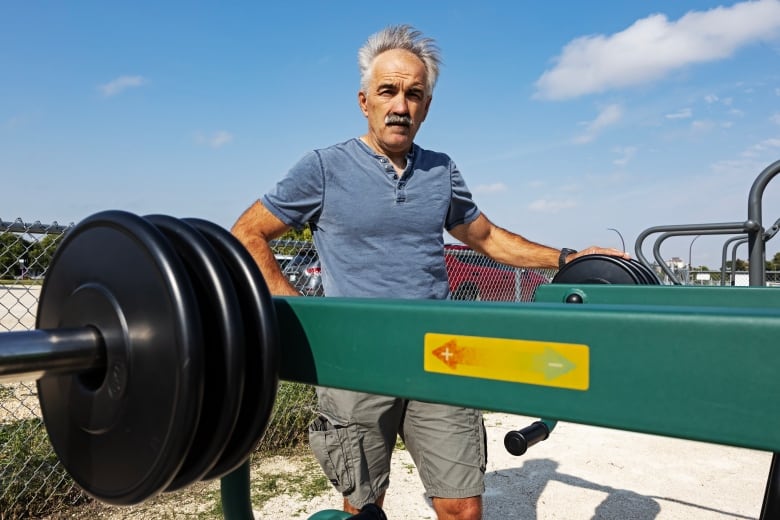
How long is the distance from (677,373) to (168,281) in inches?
24.8

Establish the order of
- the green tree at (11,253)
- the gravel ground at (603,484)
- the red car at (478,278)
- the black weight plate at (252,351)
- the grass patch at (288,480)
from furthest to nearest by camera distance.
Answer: the red car at (478,278) → the grass patch at (288,480) → the gravel ground at (603,484) → the green tree at (11,253) → the black weight plate at (252,351)

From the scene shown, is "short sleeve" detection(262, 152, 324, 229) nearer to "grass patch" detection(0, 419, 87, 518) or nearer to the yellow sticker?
the yellow sticker

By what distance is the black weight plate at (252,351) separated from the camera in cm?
97

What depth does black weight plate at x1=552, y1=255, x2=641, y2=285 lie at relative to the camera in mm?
2135

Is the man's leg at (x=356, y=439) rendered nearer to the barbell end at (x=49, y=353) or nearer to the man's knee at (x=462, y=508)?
the man's knee at (x=462, y=508)

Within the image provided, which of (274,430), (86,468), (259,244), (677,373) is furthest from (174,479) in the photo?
(274,430)

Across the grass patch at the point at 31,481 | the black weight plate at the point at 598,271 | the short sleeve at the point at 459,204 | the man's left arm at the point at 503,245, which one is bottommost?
the grass patch at the point at 31,481

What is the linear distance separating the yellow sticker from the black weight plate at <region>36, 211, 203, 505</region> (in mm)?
317

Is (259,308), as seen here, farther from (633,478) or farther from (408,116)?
(633,478)

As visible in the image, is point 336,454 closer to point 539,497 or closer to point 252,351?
point 252,351

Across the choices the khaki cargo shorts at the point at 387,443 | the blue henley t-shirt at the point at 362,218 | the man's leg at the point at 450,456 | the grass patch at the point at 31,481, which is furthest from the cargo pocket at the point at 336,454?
the grass patch at the point at 31,481

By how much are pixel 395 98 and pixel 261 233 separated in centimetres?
64

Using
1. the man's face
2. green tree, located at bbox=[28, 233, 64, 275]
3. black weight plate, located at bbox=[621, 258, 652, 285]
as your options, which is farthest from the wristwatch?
green tree, located at bbox=[28, 233, 64, 275]

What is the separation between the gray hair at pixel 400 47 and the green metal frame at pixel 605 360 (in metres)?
1.52
